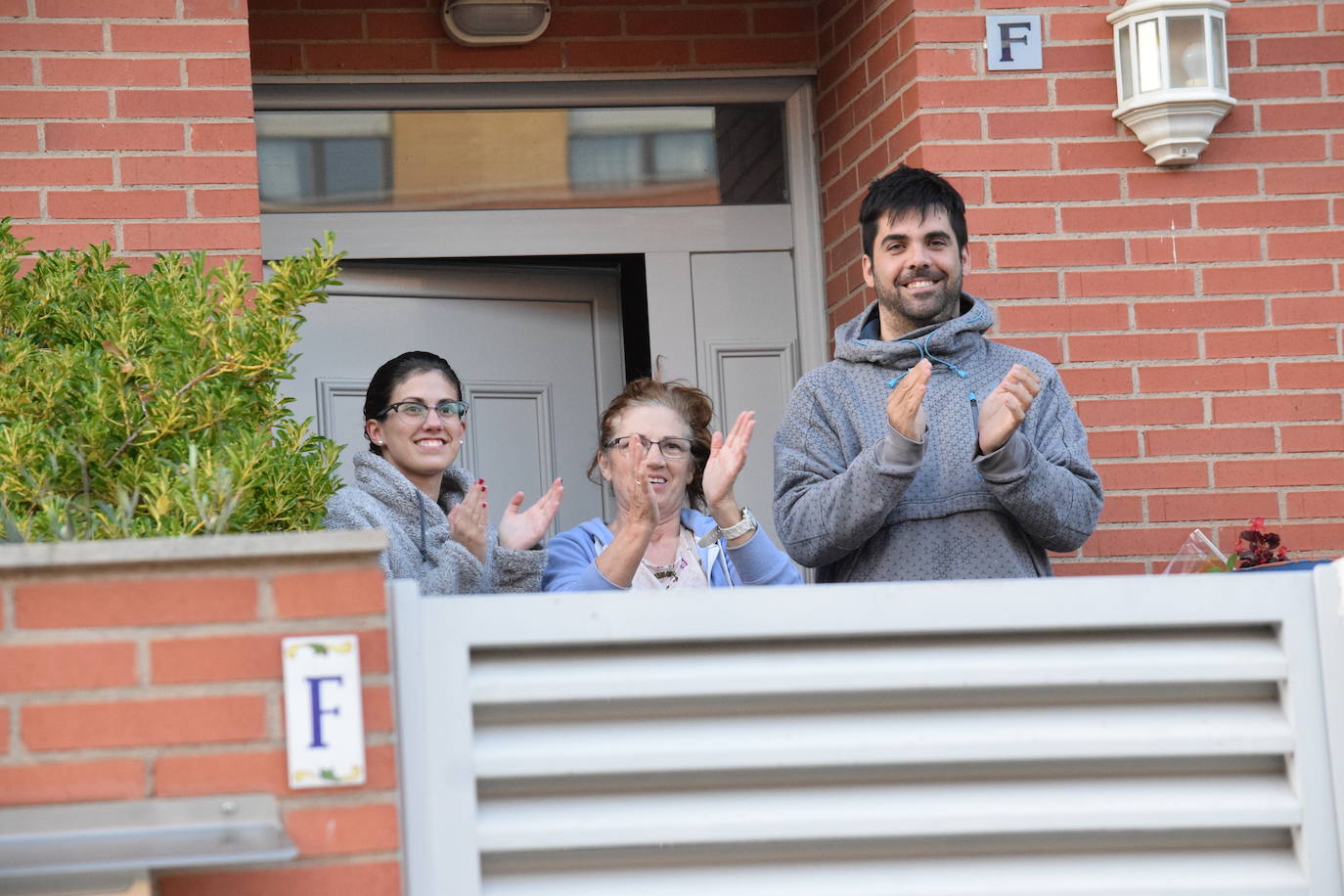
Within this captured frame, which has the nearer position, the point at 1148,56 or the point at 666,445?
the point at 666,445

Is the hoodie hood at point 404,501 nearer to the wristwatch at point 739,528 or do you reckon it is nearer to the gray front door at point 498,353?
the wristwatch at point 739,528

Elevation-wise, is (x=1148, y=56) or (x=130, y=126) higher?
(x=1148, y=56)

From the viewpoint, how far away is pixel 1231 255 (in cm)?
453

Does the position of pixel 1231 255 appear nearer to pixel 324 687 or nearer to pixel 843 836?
pixel 843 836

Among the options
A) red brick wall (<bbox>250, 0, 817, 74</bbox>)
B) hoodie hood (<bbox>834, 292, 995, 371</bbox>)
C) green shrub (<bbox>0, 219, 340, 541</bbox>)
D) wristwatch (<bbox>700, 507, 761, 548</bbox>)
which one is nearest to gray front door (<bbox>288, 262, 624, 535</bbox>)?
red brick wall (<bbox>250, 0, 817, 74</bbox>)

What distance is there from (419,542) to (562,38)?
2.08m

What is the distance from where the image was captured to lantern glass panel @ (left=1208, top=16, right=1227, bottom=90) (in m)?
4.44

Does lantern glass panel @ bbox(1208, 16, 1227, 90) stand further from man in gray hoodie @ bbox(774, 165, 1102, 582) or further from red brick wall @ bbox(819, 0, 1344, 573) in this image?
man in gray hoodie @ bbox(774, 165, 1102, 582)

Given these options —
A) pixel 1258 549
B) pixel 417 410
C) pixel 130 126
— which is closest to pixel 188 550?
pixel 417 410

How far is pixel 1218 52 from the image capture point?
4465 mm

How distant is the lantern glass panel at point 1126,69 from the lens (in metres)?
4.49

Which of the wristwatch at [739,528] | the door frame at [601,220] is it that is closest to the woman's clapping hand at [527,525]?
the wristwatch at [739,528]

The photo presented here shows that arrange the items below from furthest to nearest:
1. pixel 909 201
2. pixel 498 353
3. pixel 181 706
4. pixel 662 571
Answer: pixel 498 353, pixel 662 571, pixel 909 201, pixel 181 706

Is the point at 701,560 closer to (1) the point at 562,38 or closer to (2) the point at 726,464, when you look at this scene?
(2) the point at 726,464
